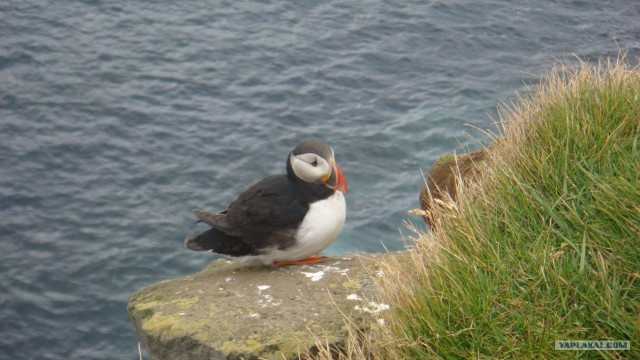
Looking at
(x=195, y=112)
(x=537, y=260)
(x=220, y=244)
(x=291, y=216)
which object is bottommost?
(x=195, y=112)

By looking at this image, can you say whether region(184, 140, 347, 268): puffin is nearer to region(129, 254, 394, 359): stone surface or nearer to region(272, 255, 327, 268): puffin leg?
region(272, 255, 327, 268): puffin leg

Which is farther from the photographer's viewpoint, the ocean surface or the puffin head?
the ocean surface

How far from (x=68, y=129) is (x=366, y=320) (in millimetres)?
9926

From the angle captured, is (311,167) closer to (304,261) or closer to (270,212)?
(270,212)

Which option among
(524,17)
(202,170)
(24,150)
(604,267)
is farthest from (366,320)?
(524,17)

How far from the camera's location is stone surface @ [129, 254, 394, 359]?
19.4 feet

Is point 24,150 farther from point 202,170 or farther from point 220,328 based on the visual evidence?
point 220,328

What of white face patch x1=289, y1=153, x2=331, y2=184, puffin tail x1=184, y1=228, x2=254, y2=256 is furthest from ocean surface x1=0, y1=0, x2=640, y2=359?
white face patch x1=289, y1=153, x2=331, y2=184

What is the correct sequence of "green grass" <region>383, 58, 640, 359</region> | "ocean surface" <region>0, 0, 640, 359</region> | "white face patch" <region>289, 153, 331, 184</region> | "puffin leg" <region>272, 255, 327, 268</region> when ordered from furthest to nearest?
"ocean surface" <region>0, 0, 640, 359</region> → "puffin leg" <region>272, 255, 327, 268</region> → "white face patch" <region>289, 153, 331, 184</region> → "green grass" <region>383, 58, 640, 359</region>

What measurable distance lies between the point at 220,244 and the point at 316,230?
2.84 ft

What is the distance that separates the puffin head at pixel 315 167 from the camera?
24.0 ft

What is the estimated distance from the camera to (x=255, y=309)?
21.2ft

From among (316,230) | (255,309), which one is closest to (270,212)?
(316,230)

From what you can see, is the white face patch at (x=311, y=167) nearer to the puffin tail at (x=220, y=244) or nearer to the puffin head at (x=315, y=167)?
the puffin head at (x=315, y=167)
